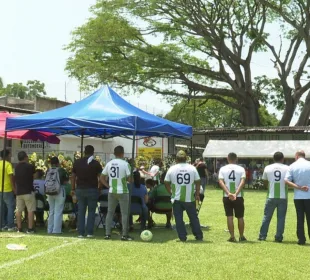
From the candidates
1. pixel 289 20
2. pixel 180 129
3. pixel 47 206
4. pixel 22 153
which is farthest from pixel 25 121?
pixel 289 20

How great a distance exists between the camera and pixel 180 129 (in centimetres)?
1209

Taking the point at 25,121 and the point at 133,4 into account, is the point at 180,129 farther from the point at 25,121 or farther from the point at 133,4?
the point at 133,4

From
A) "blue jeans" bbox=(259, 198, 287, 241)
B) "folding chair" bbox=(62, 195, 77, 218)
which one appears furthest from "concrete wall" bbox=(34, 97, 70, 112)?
"blue jeans" bbox=(259, 198, 287, 241)

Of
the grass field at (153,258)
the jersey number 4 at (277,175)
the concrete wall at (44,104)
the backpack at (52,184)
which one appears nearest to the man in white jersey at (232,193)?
the grass field at (153,258)

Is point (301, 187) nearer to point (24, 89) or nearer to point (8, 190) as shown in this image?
point (8, 190)

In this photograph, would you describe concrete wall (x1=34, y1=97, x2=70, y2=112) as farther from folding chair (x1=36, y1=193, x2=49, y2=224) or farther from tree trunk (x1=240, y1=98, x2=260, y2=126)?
folding chair (x1=36, y1=193, x2=49, y2=224)

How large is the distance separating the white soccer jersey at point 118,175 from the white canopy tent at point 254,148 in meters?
22.0

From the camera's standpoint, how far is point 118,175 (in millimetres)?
10289

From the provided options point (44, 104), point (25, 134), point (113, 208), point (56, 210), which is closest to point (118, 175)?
point (113, 208)

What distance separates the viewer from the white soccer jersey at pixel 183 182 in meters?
10.1

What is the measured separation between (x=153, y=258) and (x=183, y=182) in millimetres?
2185

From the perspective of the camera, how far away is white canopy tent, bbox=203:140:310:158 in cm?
3171

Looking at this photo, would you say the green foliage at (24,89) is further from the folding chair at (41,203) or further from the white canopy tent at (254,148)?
the folding chair at (41,203)

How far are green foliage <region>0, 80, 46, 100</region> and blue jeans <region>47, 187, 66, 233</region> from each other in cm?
7504
